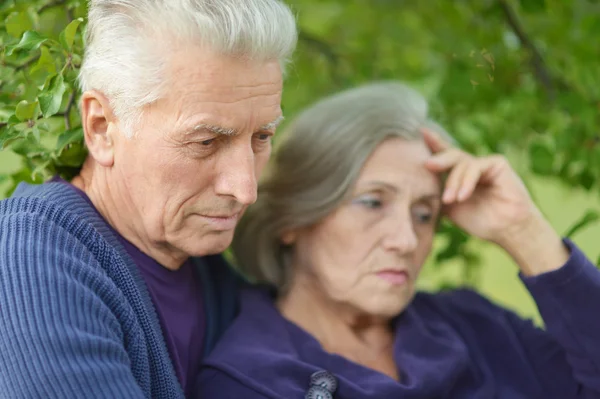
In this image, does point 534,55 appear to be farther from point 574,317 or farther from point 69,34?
point 69,34

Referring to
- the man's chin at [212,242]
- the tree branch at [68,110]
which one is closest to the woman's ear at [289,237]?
the man's chin at [212,242]

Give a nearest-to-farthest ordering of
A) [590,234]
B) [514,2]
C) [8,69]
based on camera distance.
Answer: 1. [8,69]
2. [514,2]
3. [590,234]

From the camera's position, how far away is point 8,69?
222 cm

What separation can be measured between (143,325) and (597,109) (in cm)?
206

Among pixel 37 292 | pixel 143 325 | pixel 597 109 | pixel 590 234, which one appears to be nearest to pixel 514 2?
pixel 597 109

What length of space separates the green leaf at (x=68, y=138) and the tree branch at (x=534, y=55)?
195 cm

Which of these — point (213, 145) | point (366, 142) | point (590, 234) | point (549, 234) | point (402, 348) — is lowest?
point (590, 234)

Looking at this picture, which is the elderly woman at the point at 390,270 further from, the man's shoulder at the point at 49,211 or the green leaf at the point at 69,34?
the green leaf at the point at 69,34

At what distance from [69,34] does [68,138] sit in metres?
0.27

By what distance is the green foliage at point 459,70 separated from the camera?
7.41 feet

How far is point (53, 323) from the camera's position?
168 centimetres

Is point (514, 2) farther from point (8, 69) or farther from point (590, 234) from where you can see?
point (590, 234)

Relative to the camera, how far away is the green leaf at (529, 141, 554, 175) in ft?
10.1

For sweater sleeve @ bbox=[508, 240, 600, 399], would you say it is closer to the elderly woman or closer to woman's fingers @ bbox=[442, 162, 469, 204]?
the elderly woman
